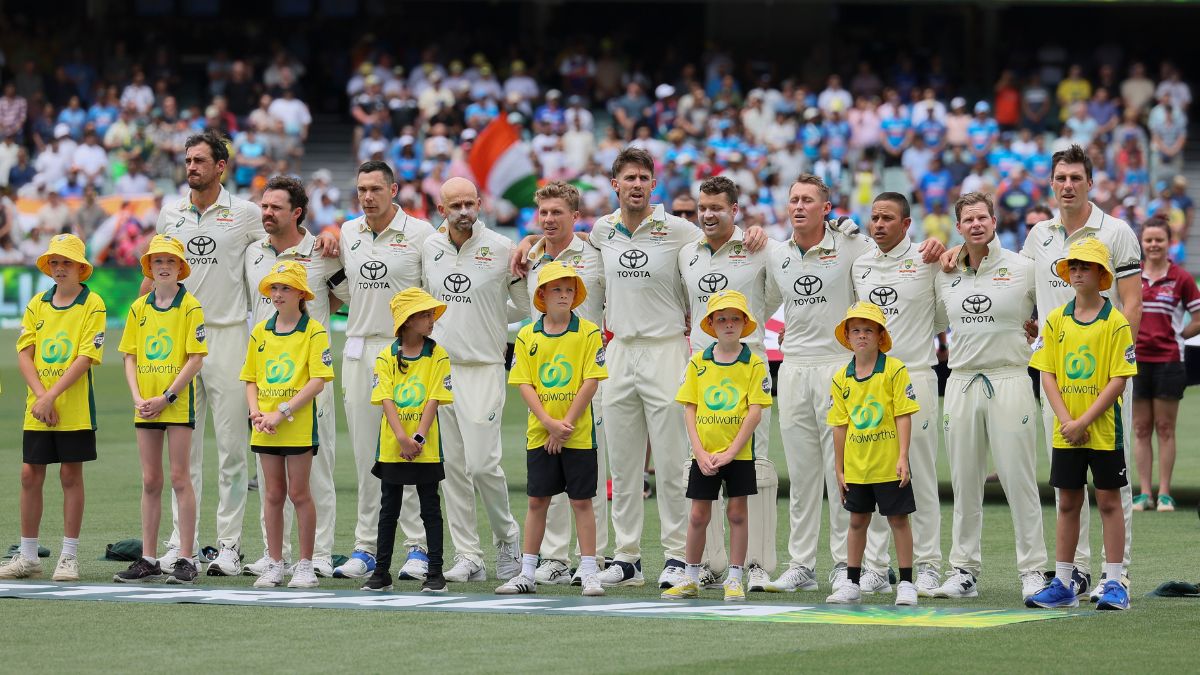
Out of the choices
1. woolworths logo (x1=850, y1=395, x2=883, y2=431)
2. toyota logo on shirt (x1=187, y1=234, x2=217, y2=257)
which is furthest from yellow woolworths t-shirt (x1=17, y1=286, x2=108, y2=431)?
woolworths logo (x1=850, y1=395, x2=883, y2=431)

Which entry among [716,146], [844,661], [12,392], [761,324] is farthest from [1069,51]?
[844,661]

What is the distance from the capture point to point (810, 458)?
10602mm

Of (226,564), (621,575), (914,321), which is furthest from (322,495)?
(914,321)

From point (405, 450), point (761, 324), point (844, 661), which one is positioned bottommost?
point (844, 661)

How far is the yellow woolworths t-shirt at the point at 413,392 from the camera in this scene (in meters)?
10.2

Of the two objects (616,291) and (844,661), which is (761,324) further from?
(844,661)

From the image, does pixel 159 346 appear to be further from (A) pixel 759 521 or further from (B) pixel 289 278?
(A) pixel 759 521

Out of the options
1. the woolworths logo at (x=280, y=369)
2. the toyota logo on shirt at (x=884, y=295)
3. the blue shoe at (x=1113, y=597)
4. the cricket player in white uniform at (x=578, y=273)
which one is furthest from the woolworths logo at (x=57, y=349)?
the blue shoe at (x=1113, y=597)

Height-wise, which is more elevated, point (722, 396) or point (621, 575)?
point (722, 396)

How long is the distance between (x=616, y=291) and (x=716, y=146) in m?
20.3

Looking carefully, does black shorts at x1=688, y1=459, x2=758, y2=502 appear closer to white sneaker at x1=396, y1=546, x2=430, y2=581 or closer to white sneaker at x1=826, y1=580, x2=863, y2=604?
white sneaker at x1=826, y1=580, x2=863, y2=604

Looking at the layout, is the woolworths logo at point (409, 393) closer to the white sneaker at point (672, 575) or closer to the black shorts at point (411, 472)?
the black shorts at point (411, 472)

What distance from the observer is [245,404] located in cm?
1124

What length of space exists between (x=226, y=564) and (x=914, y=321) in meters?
4.13
